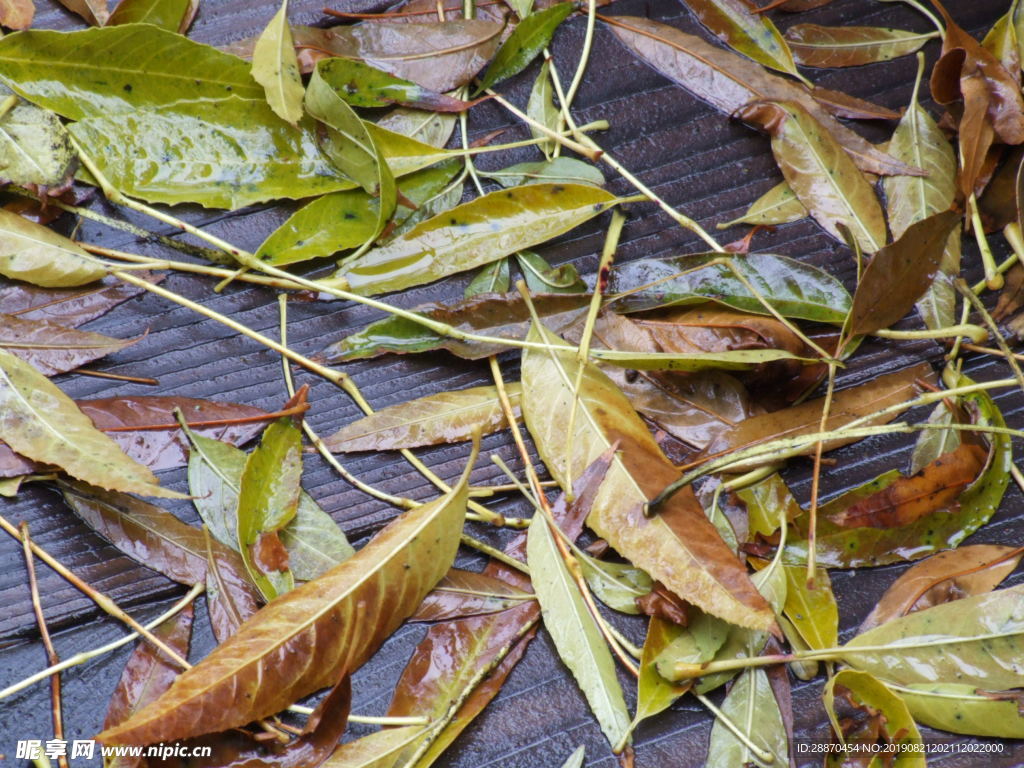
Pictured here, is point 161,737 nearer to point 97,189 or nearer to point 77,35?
point 97,189

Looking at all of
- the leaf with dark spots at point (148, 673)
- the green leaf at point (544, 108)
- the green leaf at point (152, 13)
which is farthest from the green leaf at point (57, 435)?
the green leaf at point (544, 108)

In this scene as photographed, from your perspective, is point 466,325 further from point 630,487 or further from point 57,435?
point 57,435

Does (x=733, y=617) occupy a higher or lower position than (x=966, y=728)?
higher

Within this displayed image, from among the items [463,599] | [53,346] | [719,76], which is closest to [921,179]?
[719,76]

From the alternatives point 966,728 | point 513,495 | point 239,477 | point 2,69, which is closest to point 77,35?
point 2,69

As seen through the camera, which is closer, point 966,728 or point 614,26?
point 966,728

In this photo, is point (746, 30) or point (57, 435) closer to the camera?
point (57, 435)

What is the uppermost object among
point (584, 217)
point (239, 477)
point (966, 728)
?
point (584, 217)
